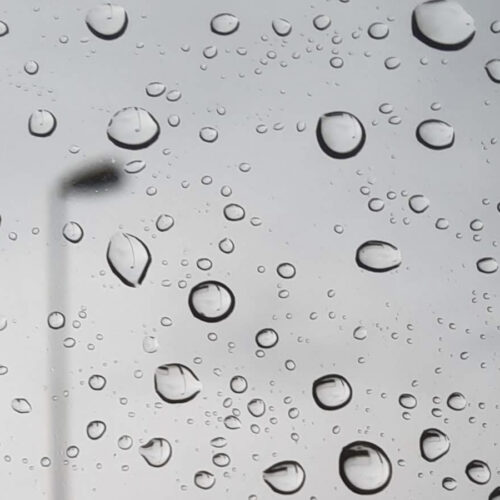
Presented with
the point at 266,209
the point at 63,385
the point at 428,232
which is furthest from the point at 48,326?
the point at 428,232

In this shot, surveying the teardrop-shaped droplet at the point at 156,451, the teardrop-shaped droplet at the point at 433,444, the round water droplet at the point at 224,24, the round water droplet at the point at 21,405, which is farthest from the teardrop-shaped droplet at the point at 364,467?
the round water droplet at the point at 224,24

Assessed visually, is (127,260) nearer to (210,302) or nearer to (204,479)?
(210,302)

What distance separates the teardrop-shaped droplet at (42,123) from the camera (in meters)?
0.61

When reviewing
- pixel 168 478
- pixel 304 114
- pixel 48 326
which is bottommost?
pixel 168 478

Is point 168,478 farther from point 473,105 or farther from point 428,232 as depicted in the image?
point 473,105

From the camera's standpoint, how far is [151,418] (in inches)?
23.0

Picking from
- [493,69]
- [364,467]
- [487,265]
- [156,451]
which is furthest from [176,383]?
[493,69]

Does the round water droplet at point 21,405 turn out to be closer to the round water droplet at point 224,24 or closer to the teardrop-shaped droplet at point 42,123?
the teardrop-shaped droplet at point 42,123

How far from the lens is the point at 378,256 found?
2.02 feet

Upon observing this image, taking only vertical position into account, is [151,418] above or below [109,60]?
below

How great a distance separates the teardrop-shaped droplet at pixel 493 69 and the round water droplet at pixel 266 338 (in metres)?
0.28

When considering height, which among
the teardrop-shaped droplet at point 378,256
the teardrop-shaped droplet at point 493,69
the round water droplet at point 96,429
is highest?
the teardrop-shaped droplet at point 493,69

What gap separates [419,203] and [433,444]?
188 mm

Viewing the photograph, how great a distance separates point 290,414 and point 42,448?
0.61 feet
